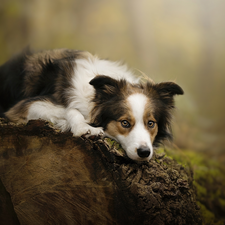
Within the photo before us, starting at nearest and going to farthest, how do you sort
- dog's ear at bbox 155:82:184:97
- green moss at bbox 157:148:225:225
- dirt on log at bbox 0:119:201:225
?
dirt on log at bbox 0:119:201:225
dog's ear at bbox 155:82:184:97
green moss at bbox 157:148:225:225

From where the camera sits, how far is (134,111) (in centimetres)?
244

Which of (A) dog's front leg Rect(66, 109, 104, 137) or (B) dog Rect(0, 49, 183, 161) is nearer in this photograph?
(A) dog's front leg Rect(66, 109, 104, 137)

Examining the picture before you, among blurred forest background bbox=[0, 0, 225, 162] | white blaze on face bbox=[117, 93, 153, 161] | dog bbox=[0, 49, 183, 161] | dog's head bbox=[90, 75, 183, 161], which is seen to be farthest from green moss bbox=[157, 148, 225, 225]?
white blaze on face bbox=[117, 93, 153, 161]

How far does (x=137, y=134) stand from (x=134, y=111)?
0.77 feet

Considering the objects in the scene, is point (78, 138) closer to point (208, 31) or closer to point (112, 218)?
point (112, 218)

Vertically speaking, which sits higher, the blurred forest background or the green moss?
the blurred forest background

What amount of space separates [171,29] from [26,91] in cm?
346

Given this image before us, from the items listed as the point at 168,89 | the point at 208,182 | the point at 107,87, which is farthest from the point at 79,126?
the point at 208,182

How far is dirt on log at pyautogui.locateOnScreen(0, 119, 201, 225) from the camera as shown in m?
1.95

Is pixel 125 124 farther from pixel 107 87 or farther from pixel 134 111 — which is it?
pixel 107 87

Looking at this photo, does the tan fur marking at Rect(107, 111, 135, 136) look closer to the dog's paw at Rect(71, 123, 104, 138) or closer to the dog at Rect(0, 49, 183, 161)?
the dog at Rect(0, 49, 183, 161)

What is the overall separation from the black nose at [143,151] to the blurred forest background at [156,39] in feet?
9.46

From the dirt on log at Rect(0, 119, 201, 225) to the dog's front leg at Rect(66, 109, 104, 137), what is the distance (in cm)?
26

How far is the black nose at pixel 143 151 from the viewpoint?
7.22 feet
